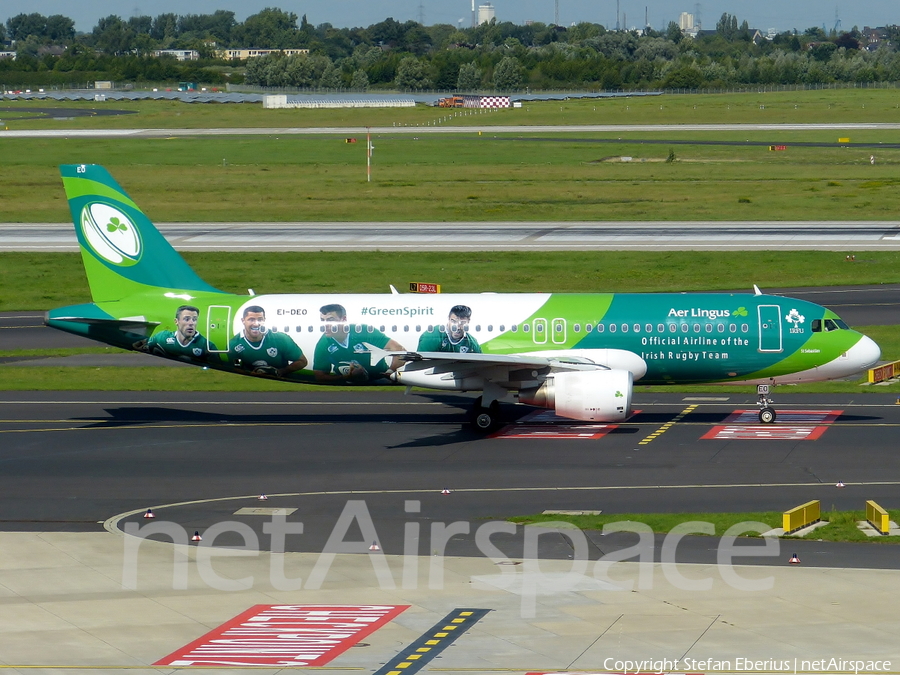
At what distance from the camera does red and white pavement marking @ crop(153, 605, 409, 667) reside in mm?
23234

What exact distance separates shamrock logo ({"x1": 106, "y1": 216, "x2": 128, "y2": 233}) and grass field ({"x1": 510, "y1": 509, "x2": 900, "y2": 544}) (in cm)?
2110

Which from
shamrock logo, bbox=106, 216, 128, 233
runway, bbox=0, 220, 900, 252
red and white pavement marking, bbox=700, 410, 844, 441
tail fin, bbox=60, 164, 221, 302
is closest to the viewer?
red and white pavement marking, bbox=700, 410, 844, 441

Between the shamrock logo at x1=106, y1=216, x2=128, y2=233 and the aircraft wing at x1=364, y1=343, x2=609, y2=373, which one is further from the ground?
the shamrock logo at x1=106, y1=216, x2=128, y2=233

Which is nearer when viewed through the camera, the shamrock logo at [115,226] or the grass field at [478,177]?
the shamrock logo at [115,226]

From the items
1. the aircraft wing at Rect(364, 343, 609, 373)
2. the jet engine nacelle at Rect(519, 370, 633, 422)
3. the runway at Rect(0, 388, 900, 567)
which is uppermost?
the aircraft wing at Rect(364, 343, 609, 373)

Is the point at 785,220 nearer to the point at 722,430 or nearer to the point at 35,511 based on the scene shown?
the point at 722,430

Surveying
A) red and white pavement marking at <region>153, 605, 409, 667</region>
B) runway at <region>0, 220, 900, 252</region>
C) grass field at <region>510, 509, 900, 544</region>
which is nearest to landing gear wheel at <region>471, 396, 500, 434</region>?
grass field at <region>510, 509, 900, 544</region>

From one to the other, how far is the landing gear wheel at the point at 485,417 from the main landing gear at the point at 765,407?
32.1 feet

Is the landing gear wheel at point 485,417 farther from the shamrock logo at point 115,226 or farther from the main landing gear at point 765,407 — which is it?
the shamrock logo at point 115,226

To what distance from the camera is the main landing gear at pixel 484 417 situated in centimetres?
4381

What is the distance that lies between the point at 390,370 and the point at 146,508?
39.4 feet

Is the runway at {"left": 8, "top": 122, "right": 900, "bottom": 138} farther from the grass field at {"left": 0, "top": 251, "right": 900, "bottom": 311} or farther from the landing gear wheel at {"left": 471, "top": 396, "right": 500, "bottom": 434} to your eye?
the landing gear wheel at {"left": 471, "top": 396, "right": 500, "bottom": 434}

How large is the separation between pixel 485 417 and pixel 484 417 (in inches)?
1.4

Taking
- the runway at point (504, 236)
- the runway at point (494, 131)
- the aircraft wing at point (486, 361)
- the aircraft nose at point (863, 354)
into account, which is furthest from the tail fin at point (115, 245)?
the runway at point (494, 131)
